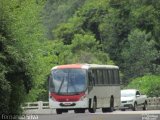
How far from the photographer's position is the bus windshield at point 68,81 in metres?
39.3

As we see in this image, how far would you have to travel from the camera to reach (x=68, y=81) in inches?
1551

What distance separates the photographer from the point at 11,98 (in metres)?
25.2

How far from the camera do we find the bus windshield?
129 feet

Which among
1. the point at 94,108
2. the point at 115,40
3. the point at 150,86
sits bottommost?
the point at 94,108

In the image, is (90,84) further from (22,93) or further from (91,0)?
(91,0)

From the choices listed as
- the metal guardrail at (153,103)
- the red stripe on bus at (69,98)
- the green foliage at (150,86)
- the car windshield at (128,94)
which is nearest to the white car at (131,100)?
the car windshield at (128,94)

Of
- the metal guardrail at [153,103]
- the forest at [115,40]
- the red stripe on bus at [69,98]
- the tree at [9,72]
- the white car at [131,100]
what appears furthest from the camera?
the forest at [115,40]

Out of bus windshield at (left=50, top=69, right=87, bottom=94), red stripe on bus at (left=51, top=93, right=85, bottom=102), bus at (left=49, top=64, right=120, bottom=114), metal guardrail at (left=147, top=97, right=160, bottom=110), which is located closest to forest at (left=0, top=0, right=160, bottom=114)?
bus windshield at (left=50, top=69, right=87, bottom=94)

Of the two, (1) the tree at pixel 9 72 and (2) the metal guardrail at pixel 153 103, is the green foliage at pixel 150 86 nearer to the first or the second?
(2) the metal guardrail at pixel 153 103

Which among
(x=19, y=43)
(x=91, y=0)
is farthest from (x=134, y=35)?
(x=19, y=43)

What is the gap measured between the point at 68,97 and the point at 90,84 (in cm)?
173

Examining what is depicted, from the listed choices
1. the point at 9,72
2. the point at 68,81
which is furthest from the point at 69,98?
the point at 9,72

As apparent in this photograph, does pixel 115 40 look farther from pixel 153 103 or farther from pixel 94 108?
pixel 94 108

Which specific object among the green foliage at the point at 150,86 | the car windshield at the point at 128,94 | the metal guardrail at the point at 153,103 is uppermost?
the green foliage at the point at 150,86
